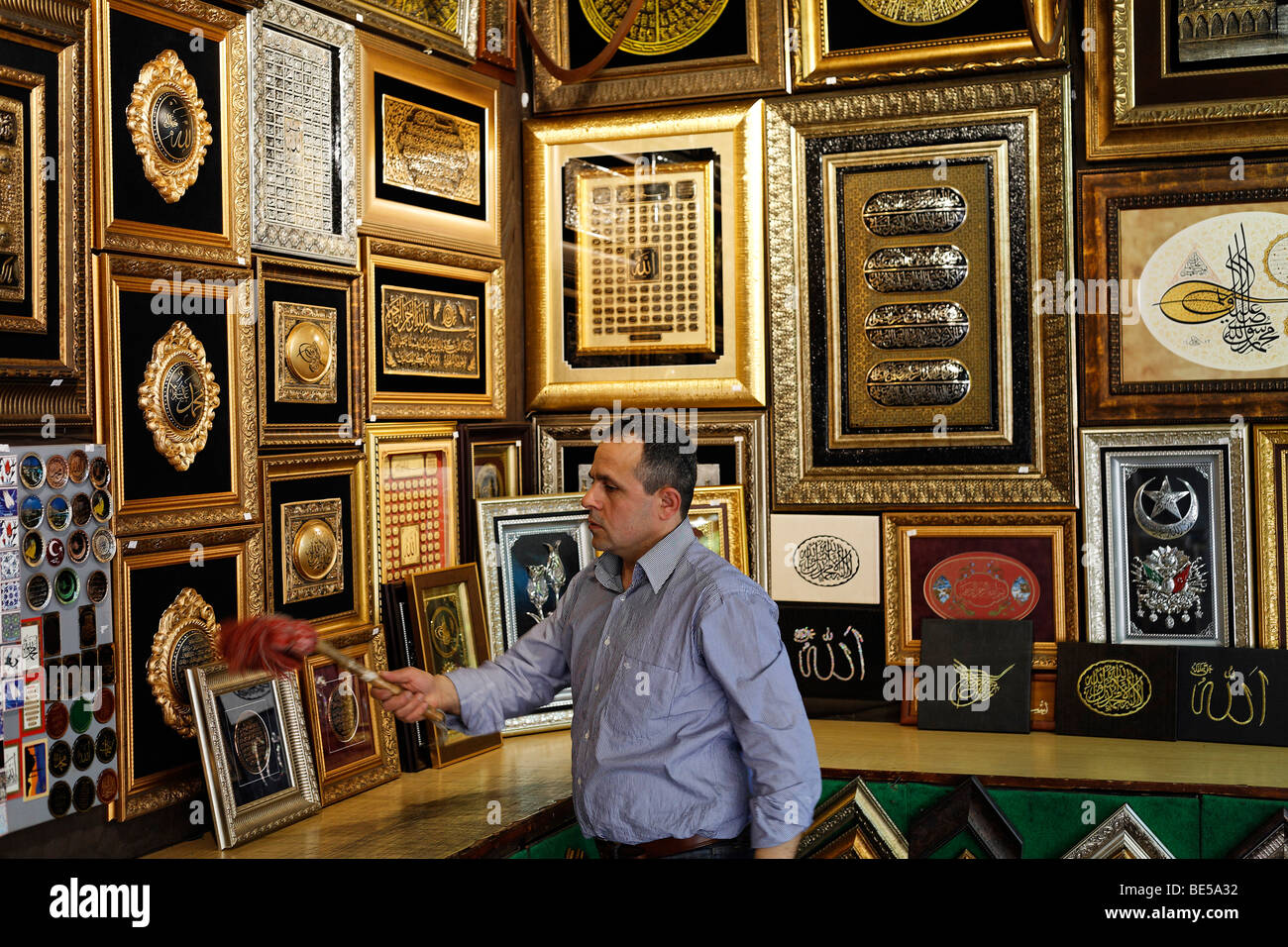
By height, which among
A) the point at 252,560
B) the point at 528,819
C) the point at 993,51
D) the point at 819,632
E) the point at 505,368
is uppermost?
the point at 993,51

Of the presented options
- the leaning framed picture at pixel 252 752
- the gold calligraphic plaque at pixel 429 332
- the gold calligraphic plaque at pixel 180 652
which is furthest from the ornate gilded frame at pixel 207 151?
the leaning framed picture at pixel 252 752

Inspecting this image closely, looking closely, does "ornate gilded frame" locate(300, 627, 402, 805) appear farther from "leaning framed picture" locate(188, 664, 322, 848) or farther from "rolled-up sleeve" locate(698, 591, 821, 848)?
"rolled-up sleeve" locate(698, 591, 821, 848)

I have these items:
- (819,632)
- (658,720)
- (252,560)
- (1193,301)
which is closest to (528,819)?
(658,720)

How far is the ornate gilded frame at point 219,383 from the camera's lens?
2164 millimetres

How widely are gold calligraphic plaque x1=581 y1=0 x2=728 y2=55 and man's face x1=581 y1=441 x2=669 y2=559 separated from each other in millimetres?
1585

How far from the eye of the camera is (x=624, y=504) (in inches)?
86.5

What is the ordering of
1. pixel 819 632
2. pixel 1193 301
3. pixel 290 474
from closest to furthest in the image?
pixel 290 474
pixel 1193 301
pixel 819 632

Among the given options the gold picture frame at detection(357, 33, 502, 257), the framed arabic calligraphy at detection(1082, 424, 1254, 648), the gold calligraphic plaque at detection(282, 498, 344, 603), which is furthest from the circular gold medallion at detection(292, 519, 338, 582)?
the framed arabic calligraphy at detection(1082, 424, 1254, 648)

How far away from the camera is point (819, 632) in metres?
3.28

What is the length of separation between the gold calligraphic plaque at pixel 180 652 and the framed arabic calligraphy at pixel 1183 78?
234 cm

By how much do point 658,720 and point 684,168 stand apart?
5.89 ft

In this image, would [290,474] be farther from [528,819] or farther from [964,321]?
[964,321]

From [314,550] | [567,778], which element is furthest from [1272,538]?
[314,550]

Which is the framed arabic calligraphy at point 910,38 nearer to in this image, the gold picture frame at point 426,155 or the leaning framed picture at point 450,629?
the gold picture frame at point 426,155
